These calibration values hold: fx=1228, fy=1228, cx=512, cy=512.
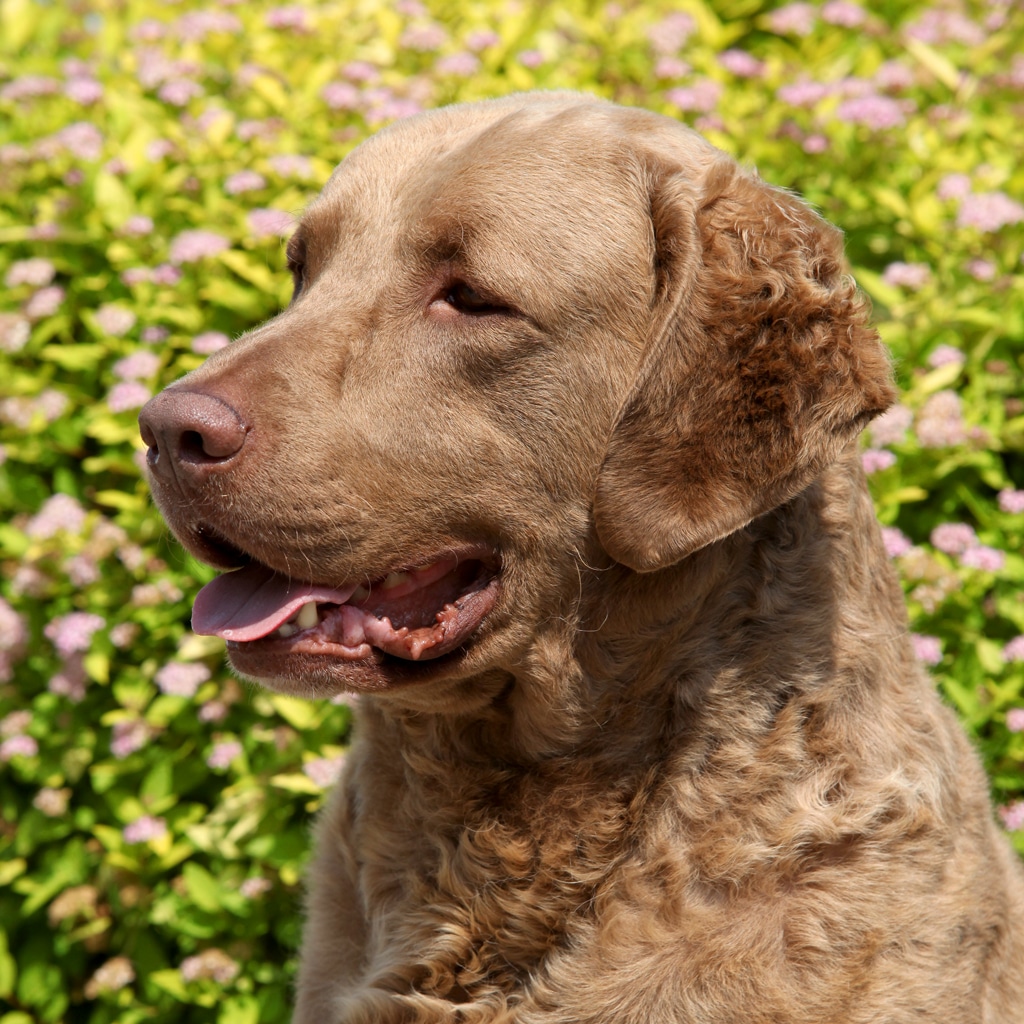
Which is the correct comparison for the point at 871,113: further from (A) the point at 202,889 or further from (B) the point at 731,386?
(A) the point at 202,889

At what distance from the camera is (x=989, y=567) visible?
3766 millimetres

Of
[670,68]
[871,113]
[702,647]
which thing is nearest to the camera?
[702,647]

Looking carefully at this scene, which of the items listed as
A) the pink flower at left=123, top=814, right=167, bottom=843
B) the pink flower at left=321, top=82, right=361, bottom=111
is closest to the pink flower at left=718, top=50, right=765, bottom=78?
the pink flower at left=321, top=82, right=361, bottom=111

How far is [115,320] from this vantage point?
167 inches

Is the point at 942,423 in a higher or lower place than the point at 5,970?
higher

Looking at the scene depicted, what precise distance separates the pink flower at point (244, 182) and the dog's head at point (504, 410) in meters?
1.87

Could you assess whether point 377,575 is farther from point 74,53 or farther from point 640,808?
point 74,53

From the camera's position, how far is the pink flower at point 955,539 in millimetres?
3879

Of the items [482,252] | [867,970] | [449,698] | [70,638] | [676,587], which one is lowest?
[70,638]

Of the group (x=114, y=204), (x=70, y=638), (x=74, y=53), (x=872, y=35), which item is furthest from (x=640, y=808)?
(x=74, y=53)

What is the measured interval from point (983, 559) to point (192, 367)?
271cm

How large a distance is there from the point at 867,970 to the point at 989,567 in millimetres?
1727

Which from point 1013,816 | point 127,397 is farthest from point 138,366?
point 1013,816

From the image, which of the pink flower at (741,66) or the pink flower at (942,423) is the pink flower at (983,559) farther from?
the pink flower at (741,66)
